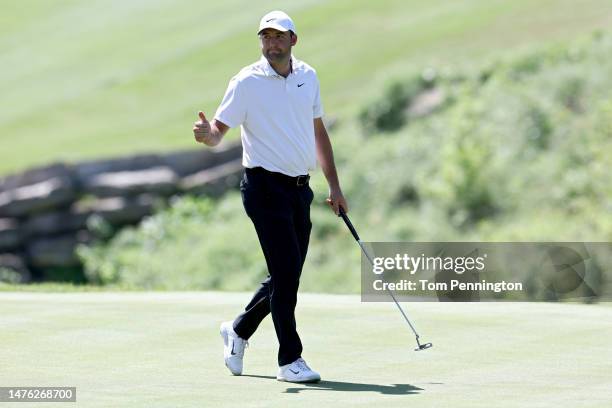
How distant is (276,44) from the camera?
24.3ft

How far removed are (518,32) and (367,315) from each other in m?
21.3

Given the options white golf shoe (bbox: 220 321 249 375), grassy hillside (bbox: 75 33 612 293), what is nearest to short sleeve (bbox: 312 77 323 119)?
white golf shoe (bbox: 220 321 249 375)

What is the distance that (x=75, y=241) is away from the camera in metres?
28.5

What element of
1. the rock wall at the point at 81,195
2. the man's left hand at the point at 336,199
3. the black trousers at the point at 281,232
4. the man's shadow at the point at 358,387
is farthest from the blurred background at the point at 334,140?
the man's shadow at the point at 358,387

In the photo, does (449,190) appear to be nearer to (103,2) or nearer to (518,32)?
(518,32)

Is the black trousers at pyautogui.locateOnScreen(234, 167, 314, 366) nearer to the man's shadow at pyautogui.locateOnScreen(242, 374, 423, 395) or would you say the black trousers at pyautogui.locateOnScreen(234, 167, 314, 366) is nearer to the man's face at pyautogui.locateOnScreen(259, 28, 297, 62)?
the man's shadow at pyautogui.locateOnScreen(242, 374, 423, 395)

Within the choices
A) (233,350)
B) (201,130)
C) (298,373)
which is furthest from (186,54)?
(298,373)

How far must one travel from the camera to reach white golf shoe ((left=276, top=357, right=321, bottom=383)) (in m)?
7.26

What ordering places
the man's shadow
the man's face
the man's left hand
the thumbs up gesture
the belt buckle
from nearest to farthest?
the man's shadow
the thumbs up gesture
the man's face
the belt buckle
the man's left hand

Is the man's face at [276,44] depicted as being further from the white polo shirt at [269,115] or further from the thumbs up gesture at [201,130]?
the thumbs up gesture at [201,130]

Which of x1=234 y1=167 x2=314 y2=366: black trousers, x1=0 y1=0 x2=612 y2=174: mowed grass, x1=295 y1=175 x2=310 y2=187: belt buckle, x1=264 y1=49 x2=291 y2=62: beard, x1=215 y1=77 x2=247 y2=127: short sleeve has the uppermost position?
x1=0 y1=0 x2=612 y2=174: mowed grass

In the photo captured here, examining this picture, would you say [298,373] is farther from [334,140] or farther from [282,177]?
[334,140]

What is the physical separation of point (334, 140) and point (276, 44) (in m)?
19.6

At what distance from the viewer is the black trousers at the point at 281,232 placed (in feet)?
24.5
